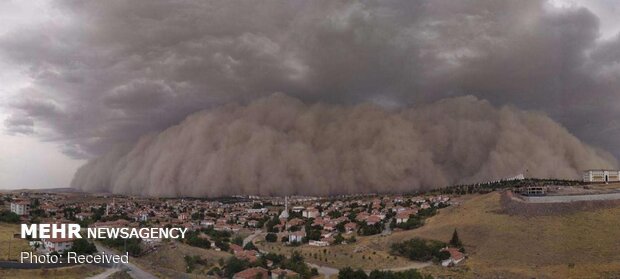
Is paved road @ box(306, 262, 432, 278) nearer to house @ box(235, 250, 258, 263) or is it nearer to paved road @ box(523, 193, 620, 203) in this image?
house @ box(235, 250, 258, 263)

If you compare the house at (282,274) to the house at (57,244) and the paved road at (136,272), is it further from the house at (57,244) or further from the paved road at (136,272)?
the house at (57,244)

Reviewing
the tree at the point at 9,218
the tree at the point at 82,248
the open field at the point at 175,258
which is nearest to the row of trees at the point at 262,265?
the open field at the point at 175,258

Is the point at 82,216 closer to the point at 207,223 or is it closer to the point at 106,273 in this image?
the point at 207,223

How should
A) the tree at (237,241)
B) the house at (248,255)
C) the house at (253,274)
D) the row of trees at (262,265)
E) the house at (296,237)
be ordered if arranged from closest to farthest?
the house at (253,274), the row of trees at (262,265), the house at (248,255), the tree at (237,241), the house at (296,237)

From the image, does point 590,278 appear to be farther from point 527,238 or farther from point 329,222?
point 329,222

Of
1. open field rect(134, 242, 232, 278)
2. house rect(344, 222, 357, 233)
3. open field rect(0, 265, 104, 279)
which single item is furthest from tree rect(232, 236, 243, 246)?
open field rect(0, 265, 104, 279)

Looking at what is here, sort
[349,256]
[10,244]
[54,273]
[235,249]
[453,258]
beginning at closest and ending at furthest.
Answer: [54,273]
[453,258]
[10,244]
[349,256]
[235,249]

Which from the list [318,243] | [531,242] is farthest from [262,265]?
[531,242]
